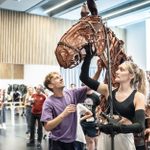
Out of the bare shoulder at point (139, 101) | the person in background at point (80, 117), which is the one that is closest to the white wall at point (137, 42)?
the person in background at point (80, 117)

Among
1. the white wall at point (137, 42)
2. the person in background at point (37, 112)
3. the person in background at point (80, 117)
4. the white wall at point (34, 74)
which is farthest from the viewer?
the white wall at point (137, 42)

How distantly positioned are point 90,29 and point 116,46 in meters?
0.33

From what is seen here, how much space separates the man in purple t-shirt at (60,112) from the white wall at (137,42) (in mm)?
9464

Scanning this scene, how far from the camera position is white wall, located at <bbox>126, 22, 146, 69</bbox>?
12.2 metres

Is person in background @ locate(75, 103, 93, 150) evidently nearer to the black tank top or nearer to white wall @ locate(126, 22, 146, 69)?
the black tank top

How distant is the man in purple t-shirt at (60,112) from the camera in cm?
269

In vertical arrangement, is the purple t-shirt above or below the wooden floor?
above

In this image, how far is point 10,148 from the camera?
265 inches

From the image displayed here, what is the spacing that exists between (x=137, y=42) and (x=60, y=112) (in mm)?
10354

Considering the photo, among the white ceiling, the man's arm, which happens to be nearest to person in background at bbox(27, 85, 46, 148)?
the white ceiling

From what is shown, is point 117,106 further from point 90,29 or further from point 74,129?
point 74,129

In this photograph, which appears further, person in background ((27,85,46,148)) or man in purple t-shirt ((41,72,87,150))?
person in background ((27,85,46,148))

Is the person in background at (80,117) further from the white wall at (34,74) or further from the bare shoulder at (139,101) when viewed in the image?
the white wall at (34,74)

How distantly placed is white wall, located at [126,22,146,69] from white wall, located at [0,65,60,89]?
11.3ft
